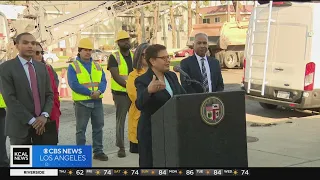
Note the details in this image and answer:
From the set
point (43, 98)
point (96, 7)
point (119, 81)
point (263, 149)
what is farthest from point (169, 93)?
point (96, 7)

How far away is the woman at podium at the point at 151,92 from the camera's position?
349cm

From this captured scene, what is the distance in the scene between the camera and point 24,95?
4.05 meters

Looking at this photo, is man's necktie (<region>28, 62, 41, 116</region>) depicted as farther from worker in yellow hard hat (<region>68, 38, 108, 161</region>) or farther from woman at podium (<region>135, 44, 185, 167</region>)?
worker in yellow hard hat (<region>68, 38, 108, 161</region>)

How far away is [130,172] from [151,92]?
73 cm

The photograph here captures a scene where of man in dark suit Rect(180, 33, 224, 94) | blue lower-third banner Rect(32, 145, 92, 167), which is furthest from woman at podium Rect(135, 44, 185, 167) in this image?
man in dark suit Rect(180, 33, 224, 94)

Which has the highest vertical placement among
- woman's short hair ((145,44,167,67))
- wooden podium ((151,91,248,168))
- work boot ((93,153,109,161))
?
woman's short hair ((145,44,167,67))

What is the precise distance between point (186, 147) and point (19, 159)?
170 cm

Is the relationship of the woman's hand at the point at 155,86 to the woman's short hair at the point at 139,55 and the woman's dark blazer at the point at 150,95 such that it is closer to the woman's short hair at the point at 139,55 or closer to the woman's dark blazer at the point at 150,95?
the woman's dark blazer at the point at 150,95

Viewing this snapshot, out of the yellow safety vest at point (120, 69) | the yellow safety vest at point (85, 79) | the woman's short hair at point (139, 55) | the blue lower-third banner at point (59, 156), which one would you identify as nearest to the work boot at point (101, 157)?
the yellow safety vest at point (85, 79)

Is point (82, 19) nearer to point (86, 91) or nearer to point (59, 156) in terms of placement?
point (86, 91)

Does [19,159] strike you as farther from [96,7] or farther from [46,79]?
[96,7]

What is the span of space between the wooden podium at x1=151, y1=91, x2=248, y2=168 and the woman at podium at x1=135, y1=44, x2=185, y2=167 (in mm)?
164

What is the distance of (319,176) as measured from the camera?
427 cm

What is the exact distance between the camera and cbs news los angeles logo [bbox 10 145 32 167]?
381 centimetres
